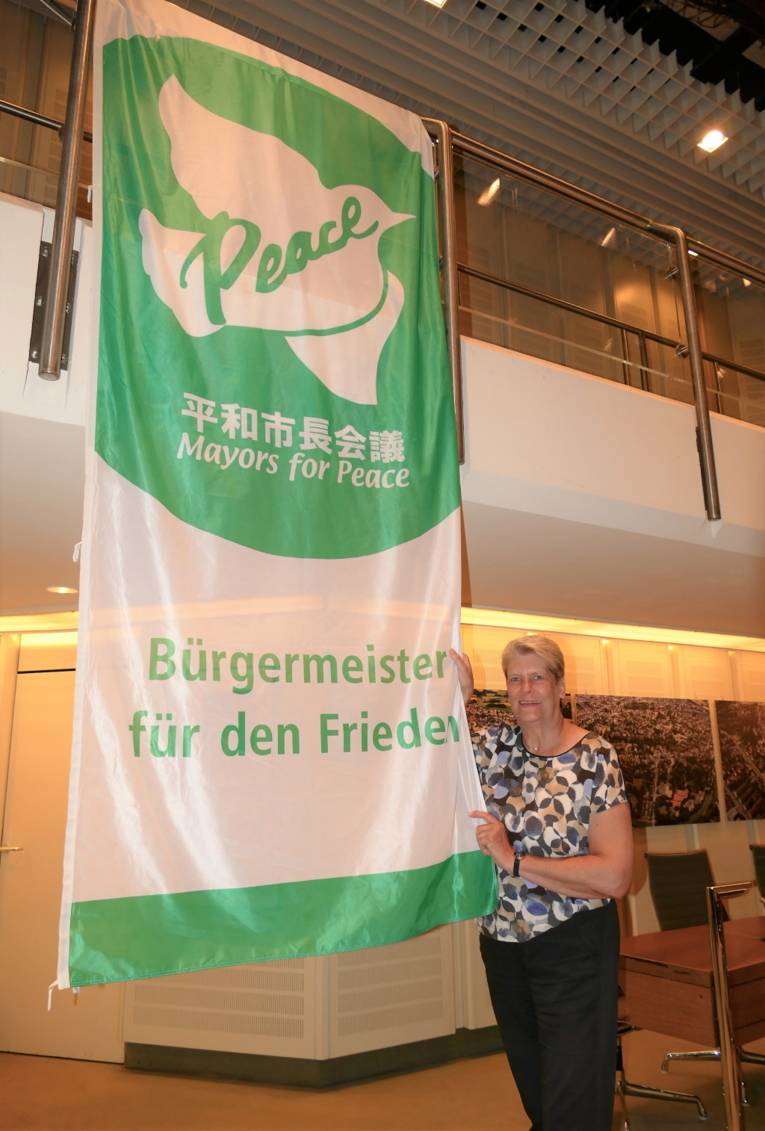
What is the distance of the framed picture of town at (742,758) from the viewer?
6.24 meters

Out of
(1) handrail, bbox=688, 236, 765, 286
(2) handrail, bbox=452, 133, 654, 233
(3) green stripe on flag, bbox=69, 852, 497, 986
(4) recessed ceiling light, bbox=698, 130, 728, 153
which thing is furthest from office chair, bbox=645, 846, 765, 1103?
(4) recessed ceiling light, bbox=698, 130, 728, 153

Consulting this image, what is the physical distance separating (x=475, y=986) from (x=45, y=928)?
2423 mm

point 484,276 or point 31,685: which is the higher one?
point 484,276

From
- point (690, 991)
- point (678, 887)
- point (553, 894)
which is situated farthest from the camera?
point (678, 887)

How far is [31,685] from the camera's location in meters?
5.01

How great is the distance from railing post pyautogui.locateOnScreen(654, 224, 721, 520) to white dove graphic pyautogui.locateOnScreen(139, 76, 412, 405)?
1432 mm

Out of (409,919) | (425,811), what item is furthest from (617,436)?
(409,919)

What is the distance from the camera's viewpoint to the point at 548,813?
2.10m

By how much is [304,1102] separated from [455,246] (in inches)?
148

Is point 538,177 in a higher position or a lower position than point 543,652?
higher

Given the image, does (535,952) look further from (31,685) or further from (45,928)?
(31,685)

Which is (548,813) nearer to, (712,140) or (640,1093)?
(640,1093)

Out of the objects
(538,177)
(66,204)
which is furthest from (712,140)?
(66,204)

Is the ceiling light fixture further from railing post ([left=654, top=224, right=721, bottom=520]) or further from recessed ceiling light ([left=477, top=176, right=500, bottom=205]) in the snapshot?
railing post ([left=654, top=224, right=721, bottom=520])
